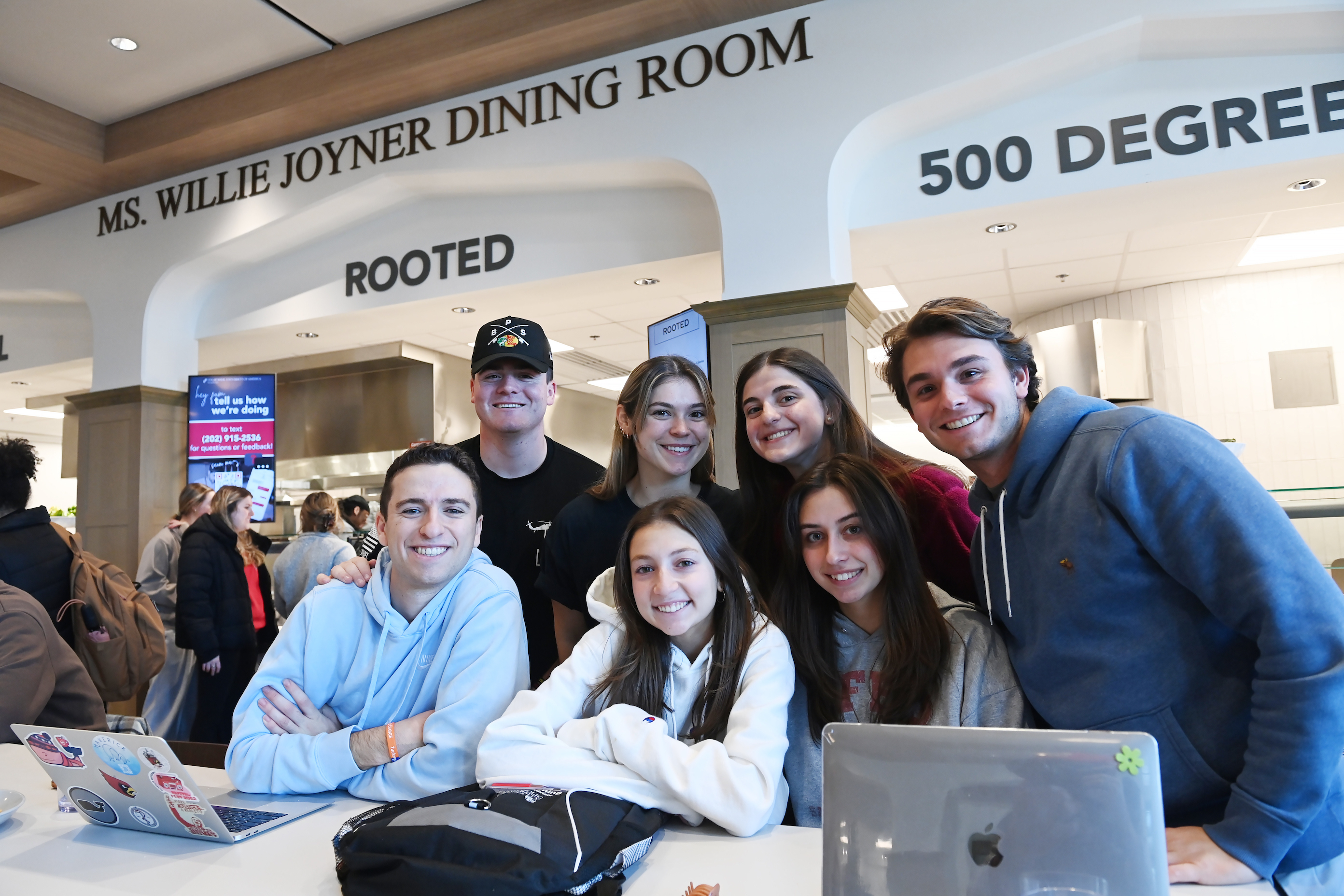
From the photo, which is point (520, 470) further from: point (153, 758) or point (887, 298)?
point (887, 298)

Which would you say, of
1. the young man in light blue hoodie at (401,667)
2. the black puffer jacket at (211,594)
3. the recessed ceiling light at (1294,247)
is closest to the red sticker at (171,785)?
the young man in light blue hoodie at (401,667)

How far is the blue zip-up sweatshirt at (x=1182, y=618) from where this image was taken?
114 cm

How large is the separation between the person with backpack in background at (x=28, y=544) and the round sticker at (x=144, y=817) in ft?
6.51

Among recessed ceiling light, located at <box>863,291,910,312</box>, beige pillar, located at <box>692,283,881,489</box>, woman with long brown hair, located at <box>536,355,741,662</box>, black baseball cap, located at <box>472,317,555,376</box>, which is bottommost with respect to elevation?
woman with long brown hair, located at <box>536,355,741,662</box>

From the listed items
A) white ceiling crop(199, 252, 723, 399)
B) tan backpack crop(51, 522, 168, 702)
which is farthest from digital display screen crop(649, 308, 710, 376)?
tan backpack crop(51, 522, 168, 702)

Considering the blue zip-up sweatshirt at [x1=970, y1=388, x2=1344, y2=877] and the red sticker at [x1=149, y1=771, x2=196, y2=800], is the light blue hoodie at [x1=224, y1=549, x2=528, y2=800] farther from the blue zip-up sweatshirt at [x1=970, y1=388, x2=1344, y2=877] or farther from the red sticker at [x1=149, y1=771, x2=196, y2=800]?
the blue zip-up sweatshirt at [x1=970, y1=388, x2=1344, y2=877]

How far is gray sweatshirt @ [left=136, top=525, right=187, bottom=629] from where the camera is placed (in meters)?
4.68

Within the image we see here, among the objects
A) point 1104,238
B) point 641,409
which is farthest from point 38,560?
point 1104,238

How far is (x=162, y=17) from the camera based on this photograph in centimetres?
463

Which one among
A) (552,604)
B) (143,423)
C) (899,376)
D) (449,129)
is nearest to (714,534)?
(899,376)

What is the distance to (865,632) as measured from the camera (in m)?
1.69

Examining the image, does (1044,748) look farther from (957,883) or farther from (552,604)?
(552,604)

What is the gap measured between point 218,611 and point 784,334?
3238mm

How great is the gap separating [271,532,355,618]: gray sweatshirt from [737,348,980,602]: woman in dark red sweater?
3174 mm
